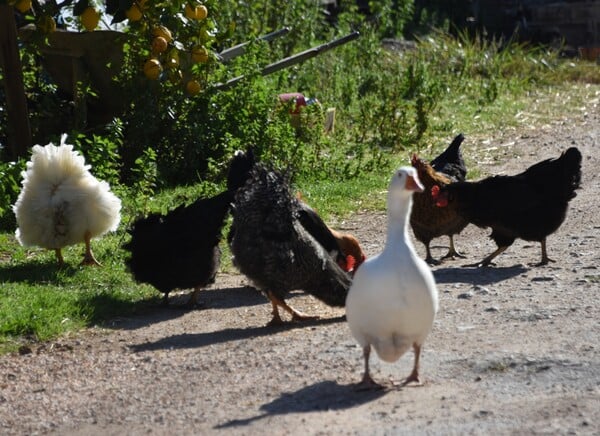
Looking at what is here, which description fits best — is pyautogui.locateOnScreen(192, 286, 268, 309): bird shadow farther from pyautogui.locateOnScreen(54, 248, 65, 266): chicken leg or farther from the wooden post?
the wooden post

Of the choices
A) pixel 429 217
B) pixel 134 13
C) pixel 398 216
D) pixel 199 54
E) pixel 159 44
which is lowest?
pixel 429 217

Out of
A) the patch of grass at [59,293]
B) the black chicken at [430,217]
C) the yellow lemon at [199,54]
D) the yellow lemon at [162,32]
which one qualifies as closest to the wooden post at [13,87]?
the patch of grass at [59,293]

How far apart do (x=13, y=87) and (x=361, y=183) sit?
3844 mm

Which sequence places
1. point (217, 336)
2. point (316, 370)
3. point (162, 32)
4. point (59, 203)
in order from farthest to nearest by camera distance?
point (162, 32), point (59, 203), point (217, 336), point (316, 370)

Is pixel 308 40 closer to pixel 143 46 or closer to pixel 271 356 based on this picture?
pixel 143 46

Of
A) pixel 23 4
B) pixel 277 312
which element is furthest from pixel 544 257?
pixel 23 4

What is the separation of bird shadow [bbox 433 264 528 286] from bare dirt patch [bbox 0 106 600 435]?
0.02 metres

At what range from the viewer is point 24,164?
974cm

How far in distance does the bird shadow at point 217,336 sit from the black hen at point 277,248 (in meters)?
0.11

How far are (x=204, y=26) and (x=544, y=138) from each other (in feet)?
21.1

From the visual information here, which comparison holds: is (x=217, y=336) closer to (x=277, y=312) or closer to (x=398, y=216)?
(x=277, y=312)

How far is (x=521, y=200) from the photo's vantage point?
8.69 metres

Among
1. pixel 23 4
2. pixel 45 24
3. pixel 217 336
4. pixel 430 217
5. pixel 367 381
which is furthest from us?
pixel 430 217

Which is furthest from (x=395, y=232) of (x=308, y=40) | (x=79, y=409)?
(x=308, y=40)
